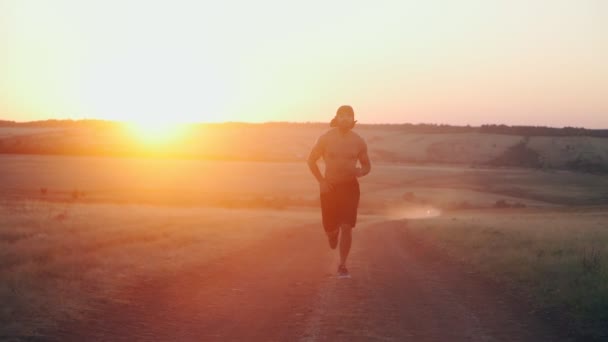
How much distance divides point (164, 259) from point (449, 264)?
582 centimetres

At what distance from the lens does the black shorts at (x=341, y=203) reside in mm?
10672

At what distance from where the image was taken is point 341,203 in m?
10.7

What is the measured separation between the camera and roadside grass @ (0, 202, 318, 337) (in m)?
8.09

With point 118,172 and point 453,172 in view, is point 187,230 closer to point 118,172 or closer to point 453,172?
point 118,172

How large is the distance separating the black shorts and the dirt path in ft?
3.33

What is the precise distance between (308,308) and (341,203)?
8.43 feet

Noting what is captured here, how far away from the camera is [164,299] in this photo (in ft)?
30.4

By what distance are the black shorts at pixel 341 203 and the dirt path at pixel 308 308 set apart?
1.02m

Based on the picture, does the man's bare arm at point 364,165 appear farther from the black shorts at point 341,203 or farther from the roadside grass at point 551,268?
the roadside grass at point 551,268

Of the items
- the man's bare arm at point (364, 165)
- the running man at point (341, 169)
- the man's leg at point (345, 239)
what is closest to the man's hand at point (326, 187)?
the running man at point (341, 169)

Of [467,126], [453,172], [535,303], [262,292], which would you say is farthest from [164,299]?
[467,126]

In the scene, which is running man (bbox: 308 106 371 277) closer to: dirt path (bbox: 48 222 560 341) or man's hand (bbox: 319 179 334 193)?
man's hand (bbox: 319 179 334 193)

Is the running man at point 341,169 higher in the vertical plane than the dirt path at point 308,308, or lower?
higher

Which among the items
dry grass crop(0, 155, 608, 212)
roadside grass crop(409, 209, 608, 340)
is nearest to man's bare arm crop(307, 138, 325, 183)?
roadside grass crop(409, 209, 608, 340)
